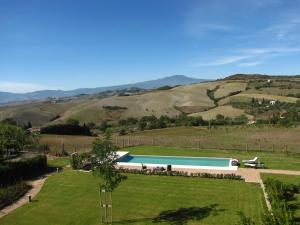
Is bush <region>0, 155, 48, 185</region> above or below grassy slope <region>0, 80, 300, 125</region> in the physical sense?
below

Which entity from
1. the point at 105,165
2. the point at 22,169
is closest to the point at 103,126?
the point at 22,169

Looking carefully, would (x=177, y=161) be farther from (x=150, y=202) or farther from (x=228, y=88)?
(x=228, y=88)

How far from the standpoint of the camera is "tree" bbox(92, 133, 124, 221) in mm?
21609

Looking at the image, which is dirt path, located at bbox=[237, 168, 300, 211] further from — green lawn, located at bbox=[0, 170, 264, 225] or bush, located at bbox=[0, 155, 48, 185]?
bush, located at bbox=[0, 155, 48, 185]

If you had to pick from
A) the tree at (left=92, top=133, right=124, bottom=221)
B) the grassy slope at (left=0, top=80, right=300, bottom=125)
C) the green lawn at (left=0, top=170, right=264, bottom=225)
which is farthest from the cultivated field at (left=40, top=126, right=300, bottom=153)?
the grassy slope at (left=0, top=80, right=300, bottom=125)

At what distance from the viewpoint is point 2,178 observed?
30.8 m

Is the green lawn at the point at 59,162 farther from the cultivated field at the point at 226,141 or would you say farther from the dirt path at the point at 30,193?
the cultivated field at the point at 226,141

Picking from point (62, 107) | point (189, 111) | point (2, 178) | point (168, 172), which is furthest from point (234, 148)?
point (62, 107)

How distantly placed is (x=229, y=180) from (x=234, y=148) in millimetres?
15096

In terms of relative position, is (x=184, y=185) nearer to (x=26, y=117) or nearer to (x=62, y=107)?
(x=26, y=117)

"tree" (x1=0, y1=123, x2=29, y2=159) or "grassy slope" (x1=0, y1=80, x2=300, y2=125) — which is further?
"grassy slope" (x1=0, y1=80, x2=300, y2=125)

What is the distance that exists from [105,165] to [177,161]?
750 inches

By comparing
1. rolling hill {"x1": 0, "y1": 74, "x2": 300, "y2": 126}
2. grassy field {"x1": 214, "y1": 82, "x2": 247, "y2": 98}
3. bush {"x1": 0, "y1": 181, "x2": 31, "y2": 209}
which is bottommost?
bush {"x1": 0, "y1": 181, "x2": 31, "y2": 209}

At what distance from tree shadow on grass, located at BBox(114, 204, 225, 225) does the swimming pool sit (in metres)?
12.0
